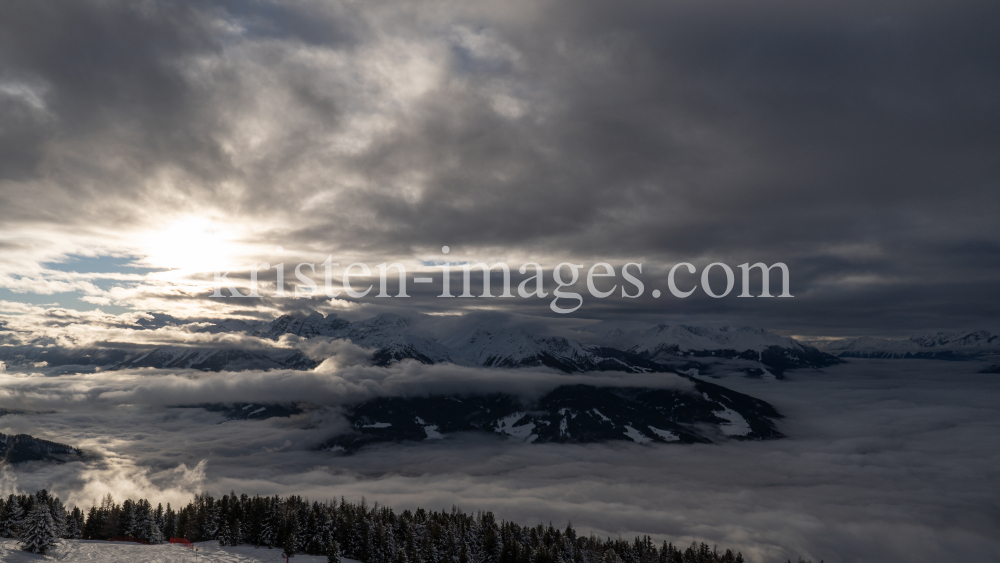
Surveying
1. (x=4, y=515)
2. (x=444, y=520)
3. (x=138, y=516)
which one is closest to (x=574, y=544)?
(x=444, y=520)

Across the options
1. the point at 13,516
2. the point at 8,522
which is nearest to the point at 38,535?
the point at 13,516

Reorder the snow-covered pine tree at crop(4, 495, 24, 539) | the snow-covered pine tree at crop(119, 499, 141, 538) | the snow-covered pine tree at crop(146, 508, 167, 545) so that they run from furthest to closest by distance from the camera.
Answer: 1. the snow-covered pine tree at crop(119, 499, 141, 538)
2. the snow-covered pine tree at crop(146, 508, 167, 545)
3. the snow-covered pine tree at crop(4, 495, 24, 539)

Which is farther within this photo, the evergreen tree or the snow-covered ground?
the evergreen tree

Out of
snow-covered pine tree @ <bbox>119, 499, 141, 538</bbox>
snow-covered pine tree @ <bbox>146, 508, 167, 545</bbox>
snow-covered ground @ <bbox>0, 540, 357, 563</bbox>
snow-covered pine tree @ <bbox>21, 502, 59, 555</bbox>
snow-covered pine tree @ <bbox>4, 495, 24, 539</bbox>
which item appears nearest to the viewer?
snow-covered ground @ <bbox>0, 540, 357, 563</bbox>

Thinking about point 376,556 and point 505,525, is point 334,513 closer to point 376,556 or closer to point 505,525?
point 376,556

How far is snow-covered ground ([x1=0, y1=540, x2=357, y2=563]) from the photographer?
74812mm

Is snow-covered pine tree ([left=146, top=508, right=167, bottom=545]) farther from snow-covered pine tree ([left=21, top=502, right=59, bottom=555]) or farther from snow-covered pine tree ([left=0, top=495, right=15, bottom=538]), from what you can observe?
snow-covered pine tree ([left=21, top=502, right=59, bottom=555])

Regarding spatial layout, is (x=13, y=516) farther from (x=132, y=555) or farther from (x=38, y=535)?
(x=132, y=555)

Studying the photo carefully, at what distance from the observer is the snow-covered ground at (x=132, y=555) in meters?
74.8

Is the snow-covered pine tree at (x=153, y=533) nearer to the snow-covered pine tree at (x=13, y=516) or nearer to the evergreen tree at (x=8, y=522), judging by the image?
the snow-covered pine tree at (x=13, y=516)

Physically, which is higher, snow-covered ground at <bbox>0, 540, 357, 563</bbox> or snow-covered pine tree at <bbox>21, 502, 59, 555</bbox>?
snow-covered pine tree at <bbox>21, 502, 59, 555</bbox>

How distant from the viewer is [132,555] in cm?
8131

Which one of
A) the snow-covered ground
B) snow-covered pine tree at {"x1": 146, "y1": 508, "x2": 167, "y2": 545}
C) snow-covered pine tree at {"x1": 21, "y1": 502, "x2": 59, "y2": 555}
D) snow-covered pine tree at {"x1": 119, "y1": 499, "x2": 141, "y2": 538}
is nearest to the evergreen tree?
the snow-covered ground

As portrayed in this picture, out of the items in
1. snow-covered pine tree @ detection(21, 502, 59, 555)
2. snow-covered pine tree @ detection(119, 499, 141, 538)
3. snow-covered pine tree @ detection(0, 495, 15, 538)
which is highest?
snow-covered pine tree @ detection(21, 502, 59, 555)
